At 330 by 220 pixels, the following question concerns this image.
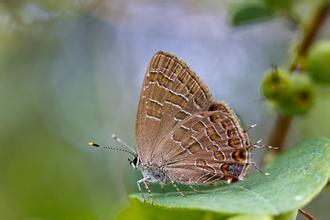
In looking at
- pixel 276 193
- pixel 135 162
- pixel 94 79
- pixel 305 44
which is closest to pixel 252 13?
pixel 305 44

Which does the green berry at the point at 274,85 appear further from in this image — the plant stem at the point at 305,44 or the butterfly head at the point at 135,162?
the butterfly head at the point at 135,162

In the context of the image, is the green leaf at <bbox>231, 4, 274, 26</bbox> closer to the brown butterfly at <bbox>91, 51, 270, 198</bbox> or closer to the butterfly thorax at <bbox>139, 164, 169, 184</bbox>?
the brown butterfly at <bbox>91, 51, 270, 198</bbox>

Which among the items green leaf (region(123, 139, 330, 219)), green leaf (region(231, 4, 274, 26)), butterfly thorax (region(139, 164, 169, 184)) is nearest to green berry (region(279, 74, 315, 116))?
green leaf (region(231, 4, 274, 26))

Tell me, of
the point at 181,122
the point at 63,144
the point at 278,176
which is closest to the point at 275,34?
the point at 63,144

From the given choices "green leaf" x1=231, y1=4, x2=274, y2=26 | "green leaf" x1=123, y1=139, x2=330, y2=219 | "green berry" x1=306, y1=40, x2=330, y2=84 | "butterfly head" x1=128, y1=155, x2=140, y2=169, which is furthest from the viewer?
"green leaf" x1=231, y1=4, x2=274, y2=26

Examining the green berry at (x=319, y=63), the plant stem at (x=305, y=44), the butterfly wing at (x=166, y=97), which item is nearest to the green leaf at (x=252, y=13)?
the plant stem at (x=305, y=44)

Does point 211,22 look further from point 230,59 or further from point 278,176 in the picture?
point 278,176
